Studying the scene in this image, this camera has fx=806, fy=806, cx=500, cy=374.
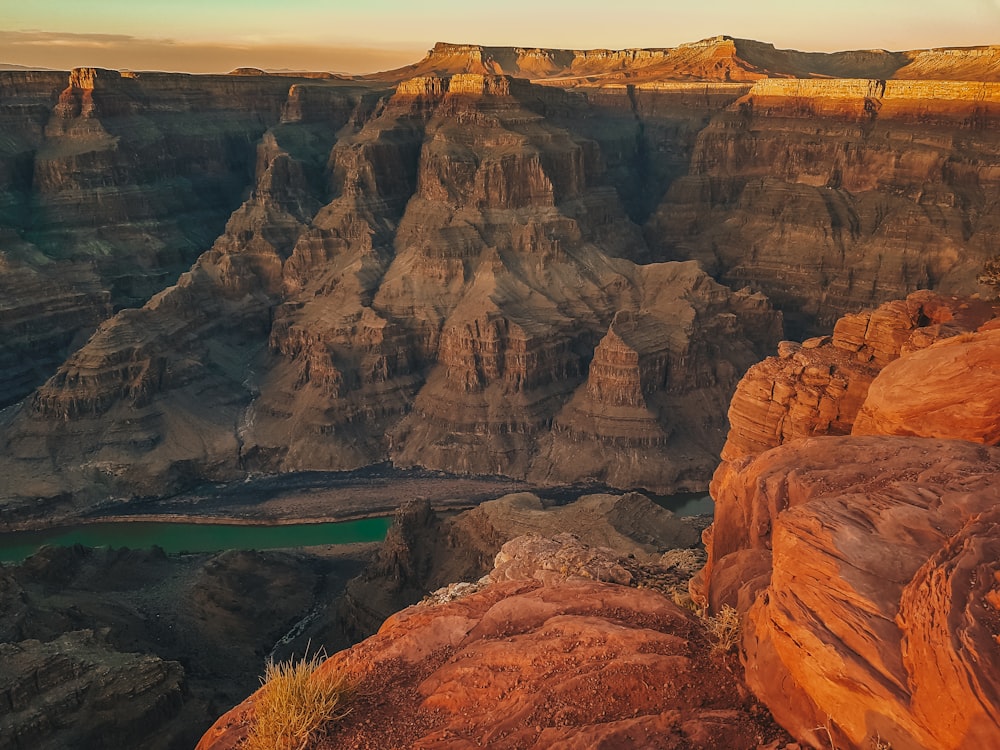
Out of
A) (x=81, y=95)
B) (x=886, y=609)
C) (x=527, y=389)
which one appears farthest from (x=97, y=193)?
(x=886, y=609)

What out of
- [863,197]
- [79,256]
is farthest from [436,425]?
[863,197]

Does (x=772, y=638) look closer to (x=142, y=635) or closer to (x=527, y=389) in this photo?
(x=142, y=635)

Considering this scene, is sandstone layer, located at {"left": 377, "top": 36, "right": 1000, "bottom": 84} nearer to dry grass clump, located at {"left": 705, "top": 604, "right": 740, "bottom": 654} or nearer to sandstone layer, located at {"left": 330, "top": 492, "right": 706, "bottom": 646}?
sandstone layer, located at {"left": 330, "top": 492, "right": 706, "bottom": 646}

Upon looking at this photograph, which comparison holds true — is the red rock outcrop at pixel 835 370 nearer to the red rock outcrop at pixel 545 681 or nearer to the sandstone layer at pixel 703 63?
the red rock outcrop at pixel 545 681

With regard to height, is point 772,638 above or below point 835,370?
above

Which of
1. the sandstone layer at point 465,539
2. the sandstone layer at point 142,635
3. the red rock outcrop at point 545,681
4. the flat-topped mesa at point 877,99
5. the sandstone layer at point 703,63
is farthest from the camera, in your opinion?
the sandstone layer at point 703,63

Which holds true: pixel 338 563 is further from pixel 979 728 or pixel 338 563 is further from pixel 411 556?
pixel 979 728

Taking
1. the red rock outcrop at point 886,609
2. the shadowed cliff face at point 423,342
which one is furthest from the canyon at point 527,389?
the shadowed cliff face at point 423,342
